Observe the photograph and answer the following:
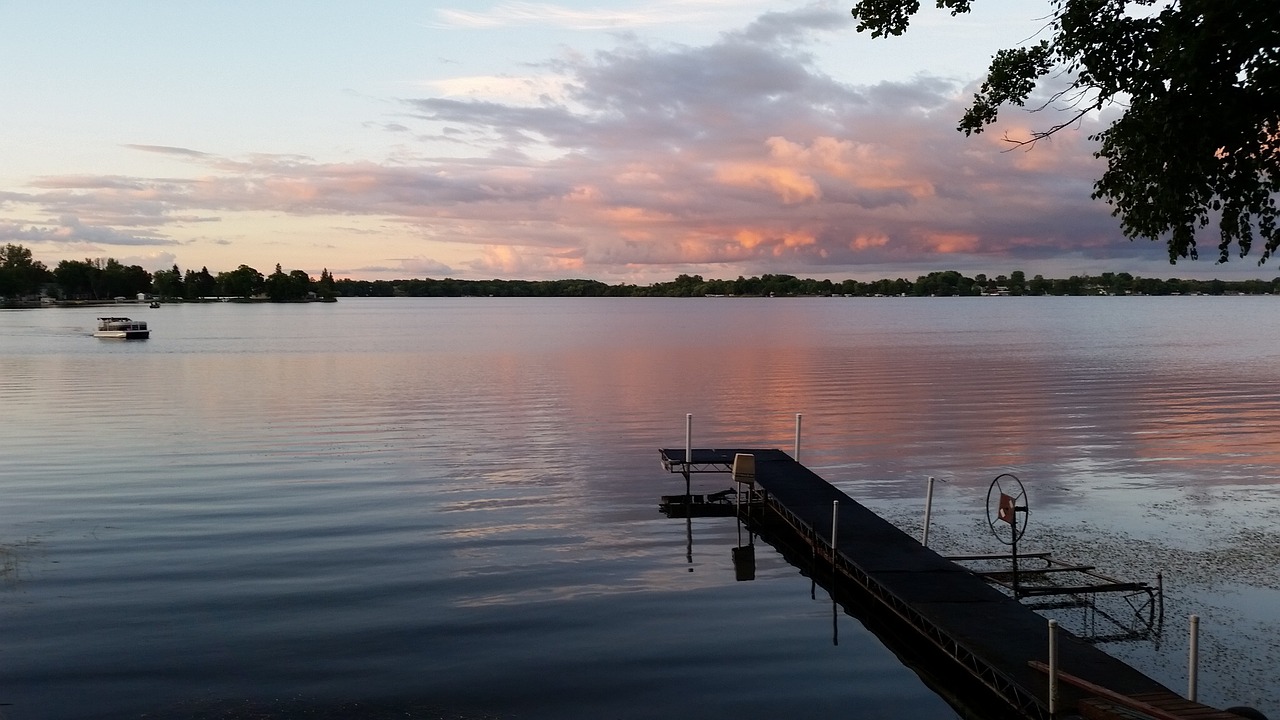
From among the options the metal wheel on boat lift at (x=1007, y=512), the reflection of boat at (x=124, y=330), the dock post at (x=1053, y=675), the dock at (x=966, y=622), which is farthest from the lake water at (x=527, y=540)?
the reflection of boat at (x=124, y=330)

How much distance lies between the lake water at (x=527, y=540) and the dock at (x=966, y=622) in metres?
0.91

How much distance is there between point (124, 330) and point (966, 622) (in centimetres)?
12195

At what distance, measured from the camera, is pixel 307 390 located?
190 ft

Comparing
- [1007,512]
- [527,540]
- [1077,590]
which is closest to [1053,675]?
[1007,512]

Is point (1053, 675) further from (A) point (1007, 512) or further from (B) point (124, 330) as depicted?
(B) point (124, 330)

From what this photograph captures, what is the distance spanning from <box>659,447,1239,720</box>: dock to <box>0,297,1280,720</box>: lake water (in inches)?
36.0

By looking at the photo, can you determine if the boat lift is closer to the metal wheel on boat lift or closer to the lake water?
the metal wheel on boat lift

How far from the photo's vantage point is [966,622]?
15461 mm

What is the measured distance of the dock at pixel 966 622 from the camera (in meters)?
Result: 12.5

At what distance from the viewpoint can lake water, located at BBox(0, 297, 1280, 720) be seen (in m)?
14.9

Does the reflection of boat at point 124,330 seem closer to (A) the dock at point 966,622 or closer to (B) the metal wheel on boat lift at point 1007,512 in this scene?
(A) the dock at point 966,622

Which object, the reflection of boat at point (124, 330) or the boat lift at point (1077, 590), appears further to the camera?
the reflection of boat at point (124, 330)

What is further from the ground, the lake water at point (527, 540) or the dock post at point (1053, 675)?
the dock post at point (1053, 675)

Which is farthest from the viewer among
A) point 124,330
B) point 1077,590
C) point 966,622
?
point 124,330
